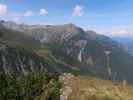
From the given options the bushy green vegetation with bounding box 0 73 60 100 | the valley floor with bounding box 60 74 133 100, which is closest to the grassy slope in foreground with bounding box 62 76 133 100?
the valley floor with bounding box 60 74 133 100

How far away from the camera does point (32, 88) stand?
7312 cm

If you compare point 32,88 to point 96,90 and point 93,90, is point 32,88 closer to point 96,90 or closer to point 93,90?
point 93,90

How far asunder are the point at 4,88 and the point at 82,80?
5257cm

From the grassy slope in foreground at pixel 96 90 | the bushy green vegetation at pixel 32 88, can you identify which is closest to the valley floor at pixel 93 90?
the grassy slope in foreground at pixel 96 90

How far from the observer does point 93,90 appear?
47.1 m

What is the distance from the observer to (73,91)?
48.4 metres

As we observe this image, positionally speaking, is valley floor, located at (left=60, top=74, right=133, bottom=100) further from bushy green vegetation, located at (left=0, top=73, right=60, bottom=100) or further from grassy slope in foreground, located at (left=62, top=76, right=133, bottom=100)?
bushy green vegetation, located at (left=0, top=73, right=60, bottom=100)

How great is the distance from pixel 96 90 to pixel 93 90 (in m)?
0.50

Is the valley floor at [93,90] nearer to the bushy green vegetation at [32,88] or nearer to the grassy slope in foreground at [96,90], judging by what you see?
the grassy slope in foreground at [96,90]

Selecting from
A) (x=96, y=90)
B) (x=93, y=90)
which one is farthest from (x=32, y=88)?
(x=96, y=90)

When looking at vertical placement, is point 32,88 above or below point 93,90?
below

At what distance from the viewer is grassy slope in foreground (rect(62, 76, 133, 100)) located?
44.8 metres

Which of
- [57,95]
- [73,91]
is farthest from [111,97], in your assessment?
[57,95]

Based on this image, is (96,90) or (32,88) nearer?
(96,90)
